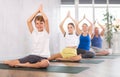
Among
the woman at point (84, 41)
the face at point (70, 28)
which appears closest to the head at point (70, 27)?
the face at point (70, 28)

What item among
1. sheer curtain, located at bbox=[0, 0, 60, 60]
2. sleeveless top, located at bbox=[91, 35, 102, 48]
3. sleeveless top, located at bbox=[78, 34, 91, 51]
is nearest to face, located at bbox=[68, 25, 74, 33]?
sleeveless top, located at bbox=[78, 34, 91, 51]

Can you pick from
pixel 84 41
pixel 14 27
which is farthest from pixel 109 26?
pixel 14 27

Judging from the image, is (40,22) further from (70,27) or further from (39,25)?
(70,27)

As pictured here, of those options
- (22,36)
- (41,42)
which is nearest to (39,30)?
(41,42)

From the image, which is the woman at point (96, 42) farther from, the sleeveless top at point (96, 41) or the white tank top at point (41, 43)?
the white tank top at point (41, 43)

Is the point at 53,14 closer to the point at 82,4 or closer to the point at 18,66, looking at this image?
the point at 82,4

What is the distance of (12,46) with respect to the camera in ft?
21.2

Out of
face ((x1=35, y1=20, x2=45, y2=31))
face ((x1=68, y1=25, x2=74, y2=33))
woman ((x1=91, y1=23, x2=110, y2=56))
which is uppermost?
face ((x1=35, y1=20, x2=45, y2=31))

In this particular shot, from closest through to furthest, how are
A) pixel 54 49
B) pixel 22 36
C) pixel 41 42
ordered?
1. pixel 41 42
2. pixel 22 36
3. pixel 54 49

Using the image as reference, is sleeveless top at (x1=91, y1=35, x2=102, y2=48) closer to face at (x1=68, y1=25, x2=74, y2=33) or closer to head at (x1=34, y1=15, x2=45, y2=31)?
face at (x1=68, y1=25, x2=74, y2=33)

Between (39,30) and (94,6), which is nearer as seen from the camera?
(39,30)

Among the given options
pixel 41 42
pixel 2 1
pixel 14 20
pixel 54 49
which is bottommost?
pixel 54 49

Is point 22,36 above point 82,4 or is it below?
below

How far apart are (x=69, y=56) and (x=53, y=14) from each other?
3759 millimetres
